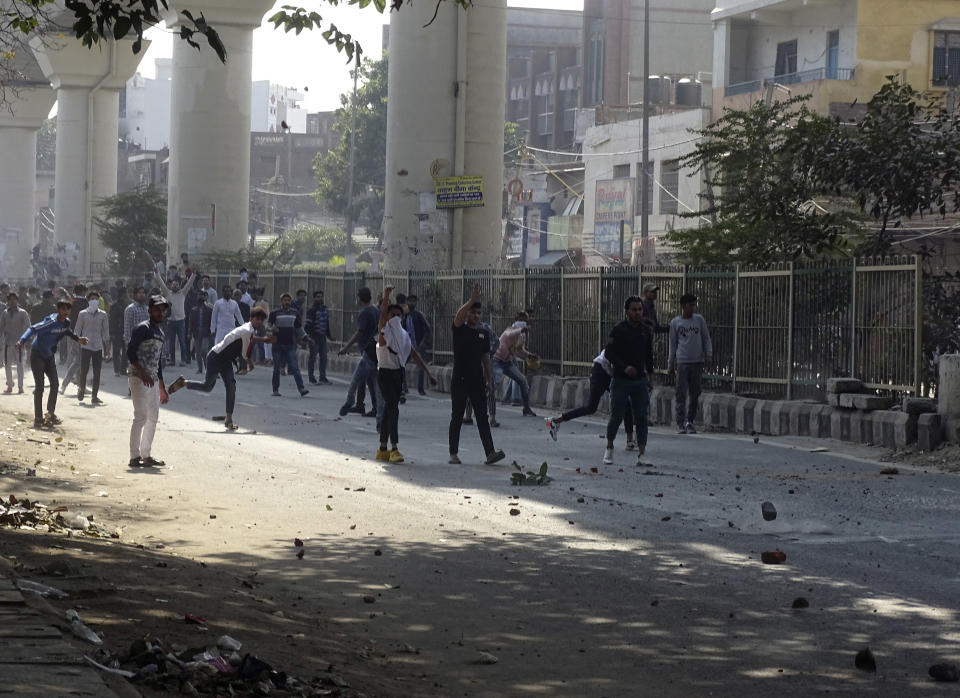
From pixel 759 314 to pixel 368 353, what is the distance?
17.8ft

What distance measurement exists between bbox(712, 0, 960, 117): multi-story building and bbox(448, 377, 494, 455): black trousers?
1136 inches

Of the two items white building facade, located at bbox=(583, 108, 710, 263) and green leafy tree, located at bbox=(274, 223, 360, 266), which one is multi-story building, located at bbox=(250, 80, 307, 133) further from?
white building facade, located at bbox=(583, 108, 710, 263)

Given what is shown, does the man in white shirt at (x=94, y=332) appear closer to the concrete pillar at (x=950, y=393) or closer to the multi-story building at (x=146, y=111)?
the concrete pillar at (x=950, y=393)

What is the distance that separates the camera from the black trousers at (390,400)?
15633 millimetres

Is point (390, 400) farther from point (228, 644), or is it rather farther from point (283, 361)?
point (283, 361)

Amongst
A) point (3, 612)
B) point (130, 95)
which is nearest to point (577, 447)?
point (3, 612)

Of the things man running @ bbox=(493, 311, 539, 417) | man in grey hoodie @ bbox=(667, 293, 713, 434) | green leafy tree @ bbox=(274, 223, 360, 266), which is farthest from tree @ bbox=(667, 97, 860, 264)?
green leafy tree @ bbox=(274, 223, 360, 266)

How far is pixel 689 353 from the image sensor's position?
19516mm

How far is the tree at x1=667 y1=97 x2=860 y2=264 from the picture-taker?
2141 cm

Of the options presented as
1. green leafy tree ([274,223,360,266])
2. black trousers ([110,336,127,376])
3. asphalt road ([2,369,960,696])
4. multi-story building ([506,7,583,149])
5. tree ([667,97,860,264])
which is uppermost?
multi-story building ([506,7,583,149])

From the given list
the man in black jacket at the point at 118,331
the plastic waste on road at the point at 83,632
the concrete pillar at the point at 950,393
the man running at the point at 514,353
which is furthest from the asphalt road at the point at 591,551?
the man in black jacket at the point at 118,331

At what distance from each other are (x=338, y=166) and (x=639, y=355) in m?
64.0

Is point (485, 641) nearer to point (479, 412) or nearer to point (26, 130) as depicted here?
point (479, 412)

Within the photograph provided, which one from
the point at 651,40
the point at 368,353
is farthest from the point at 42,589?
the point at 651,40
